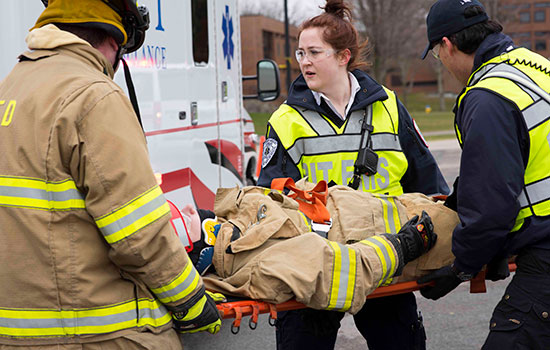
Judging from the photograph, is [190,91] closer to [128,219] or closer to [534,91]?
[534,91]

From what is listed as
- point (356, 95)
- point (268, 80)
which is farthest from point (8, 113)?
point (268, 80)

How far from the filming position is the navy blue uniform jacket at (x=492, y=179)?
2498mm

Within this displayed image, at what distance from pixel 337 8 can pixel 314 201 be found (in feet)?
3.89

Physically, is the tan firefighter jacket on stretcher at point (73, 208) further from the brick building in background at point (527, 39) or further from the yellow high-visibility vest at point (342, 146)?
the brick building in background at point (527, 39)

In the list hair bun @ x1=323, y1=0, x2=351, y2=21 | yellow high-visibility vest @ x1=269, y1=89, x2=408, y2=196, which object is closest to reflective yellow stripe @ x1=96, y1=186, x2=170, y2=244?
yellow high-visibility vest @ x1=269, y1=89, x2=408, y2=196

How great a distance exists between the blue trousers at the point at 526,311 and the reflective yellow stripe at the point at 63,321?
1435 mm

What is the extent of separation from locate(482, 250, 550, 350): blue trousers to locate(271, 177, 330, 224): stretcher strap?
0.84 m

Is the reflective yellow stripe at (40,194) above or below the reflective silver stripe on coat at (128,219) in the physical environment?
above

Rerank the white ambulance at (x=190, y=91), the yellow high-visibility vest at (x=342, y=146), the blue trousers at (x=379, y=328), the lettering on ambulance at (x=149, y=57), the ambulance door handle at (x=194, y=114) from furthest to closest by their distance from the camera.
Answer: the ambulance door handle at (x=194, y=114) < the white ambulance at (x=190, y=91) < the lettering on ambulance at (x=149, y=57) < the yellow high-visibility vest at (x=342, y=146) < the blue trousers at (x=379, y=328)

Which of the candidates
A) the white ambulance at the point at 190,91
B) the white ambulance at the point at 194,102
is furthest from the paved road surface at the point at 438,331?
the white ambulance at the point at 190,91

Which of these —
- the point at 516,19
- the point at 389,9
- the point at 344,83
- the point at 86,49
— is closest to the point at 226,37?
the point at 344,83

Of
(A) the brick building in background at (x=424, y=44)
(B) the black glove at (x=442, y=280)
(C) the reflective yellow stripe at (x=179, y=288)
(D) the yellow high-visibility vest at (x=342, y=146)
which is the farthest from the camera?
(A) the brick building in background at (x=424, y=44)

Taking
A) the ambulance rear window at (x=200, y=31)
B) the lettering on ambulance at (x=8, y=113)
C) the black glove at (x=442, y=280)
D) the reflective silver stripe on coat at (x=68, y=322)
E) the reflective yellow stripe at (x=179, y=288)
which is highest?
the ambulance rear window at (x=200, y=31)

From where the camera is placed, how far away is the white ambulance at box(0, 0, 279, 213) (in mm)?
4367
